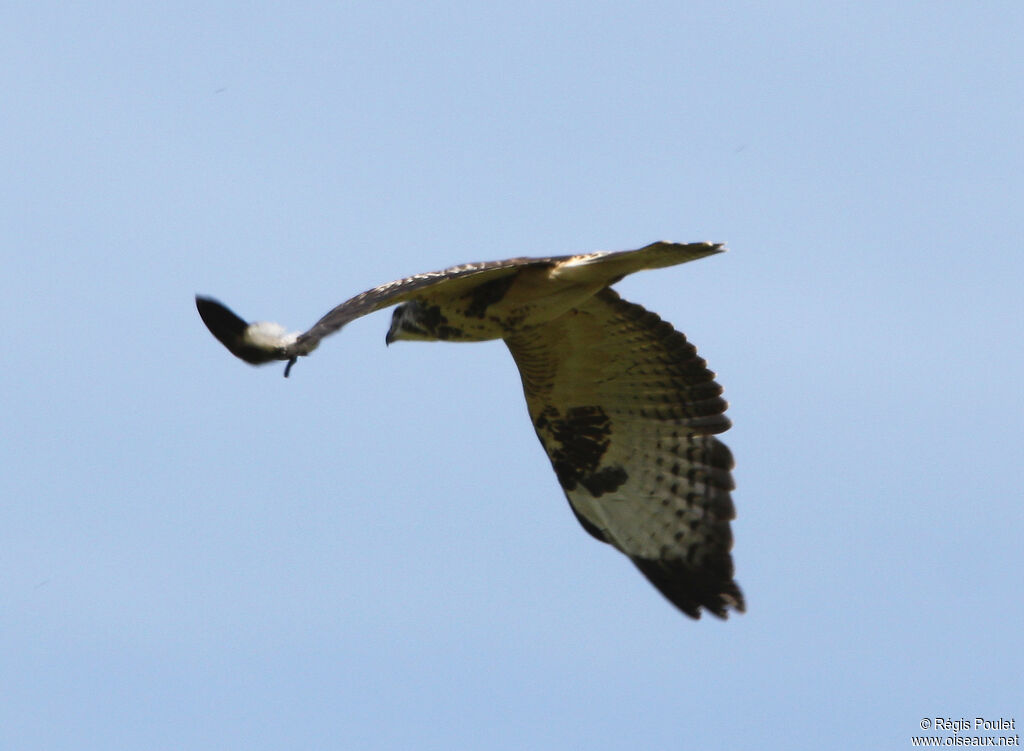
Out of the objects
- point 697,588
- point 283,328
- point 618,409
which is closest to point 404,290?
point 283,328

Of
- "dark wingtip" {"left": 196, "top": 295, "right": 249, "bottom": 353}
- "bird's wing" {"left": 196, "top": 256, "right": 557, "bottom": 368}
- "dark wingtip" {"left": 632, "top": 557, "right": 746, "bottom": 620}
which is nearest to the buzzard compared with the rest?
"dark wingtip" {"left": 632, "top": 557, "right": 746, "bottom": 620}

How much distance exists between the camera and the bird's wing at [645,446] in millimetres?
9805

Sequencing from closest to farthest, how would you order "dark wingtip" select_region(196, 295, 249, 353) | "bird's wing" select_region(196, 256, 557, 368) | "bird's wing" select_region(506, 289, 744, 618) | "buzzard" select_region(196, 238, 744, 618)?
"bird's wing" select_region(196, 256, 557, 368), "dark wingtip" select_region(196, 295, 249, 353), "buzzard" select_region(196, 238, 744, 618), "bird's wing" select_region(506, 289, 744, 618)

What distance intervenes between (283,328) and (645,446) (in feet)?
12.3

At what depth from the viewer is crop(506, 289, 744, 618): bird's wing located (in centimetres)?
980

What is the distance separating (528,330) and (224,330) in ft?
8.43

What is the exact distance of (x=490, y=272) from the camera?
8742 mm

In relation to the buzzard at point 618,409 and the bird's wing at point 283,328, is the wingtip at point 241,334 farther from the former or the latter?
the buzzard at point 618,409

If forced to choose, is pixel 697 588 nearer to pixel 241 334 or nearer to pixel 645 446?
pixel 645 446

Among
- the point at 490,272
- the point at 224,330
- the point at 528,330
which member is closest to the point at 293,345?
the point at 224,330

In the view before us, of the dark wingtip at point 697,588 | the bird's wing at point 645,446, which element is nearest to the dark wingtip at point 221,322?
the bird's wing at point 645,446

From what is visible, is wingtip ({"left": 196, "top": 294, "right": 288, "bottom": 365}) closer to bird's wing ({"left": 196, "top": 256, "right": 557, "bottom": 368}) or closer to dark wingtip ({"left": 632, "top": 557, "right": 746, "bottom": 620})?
bird's wing ({"left": 196, "top": 256, "right": 557, "bottom": 368})

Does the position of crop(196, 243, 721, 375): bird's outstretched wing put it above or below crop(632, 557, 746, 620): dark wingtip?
above

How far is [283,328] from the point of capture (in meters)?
7.10
